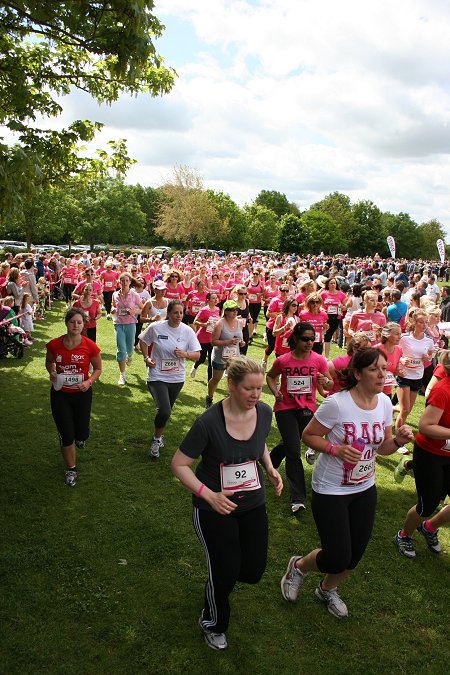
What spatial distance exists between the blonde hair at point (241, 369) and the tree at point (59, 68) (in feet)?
12.0

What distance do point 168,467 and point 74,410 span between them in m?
1.46

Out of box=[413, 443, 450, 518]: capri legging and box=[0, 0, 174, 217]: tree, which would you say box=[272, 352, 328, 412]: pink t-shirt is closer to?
box=[413, 443, 450, 518]: capri legging

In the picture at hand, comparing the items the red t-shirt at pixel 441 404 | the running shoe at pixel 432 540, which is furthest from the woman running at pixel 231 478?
the running shoe at pixel 432 540

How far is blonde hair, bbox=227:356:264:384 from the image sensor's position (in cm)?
321

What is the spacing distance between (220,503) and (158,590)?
1.61 meters

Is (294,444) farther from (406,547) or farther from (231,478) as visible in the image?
(231,478)

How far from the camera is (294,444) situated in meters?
5.34

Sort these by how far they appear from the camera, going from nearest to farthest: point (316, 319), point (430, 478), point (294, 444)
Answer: point (430, 478), point (294, 444), point (316, 319)

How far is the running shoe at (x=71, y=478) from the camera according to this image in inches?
229

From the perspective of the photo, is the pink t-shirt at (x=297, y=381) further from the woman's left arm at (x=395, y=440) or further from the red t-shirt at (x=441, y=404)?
the woman's left arm at (x=395, y=440)

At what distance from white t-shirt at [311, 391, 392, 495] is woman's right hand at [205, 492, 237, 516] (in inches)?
34.1

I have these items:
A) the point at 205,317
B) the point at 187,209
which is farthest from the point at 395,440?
the point at 187,209

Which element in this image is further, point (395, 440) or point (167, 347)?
point (167, 347)

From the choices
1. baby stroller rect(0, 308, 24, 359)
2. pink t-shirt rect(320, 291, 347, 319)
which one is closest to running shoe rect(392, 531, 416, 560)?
pink t-shirt rect(320, 291, 347, 319)
